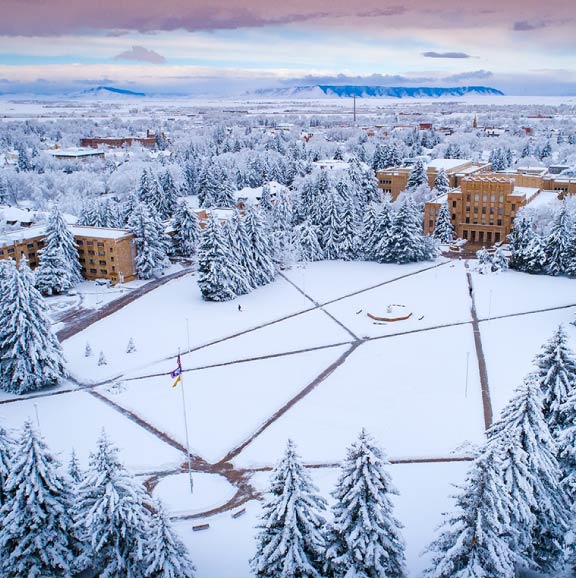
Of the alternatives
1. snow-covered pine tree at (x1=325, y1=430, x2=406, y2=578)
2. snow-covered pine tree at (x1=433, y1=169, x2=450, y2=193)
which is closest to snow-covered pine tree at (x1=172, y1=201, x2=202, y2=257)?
snow-covered pine tree at (x1=433, y1=169, x2=450, y2=193)

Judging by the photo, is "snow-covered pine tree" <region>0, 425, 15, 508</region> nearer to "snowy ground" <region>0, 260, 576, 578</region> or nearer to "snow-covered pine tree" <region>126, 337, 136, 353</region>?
"snowy ground" <region>0, 260, 576, 578</region>

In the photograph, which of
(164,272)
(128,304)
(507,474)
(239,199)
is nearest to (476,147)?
(239,199)

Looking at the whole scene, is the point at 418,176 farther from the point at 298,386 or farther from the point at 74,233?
the point at 298,386

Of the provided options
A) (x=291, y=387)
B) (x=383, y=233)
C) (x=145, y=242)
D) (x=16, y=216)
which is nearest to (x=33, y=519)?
(x=291, y=387)

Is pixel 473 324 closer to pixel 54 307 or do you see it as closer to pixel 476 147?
pixel 54 307

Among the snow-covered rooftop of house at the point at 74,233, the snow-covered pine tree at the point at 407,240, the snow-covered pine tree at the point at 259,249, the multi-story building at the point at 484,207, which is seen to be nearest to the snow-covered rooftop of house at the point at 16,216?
the snow-covered rooftop of house at the point at 74,233

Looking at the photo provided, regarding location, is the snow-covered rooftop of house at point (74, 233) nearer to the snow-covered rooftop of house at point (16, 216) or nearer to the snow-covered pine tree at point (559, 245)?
the snow-covered rooftop of house at point (16, 216)
